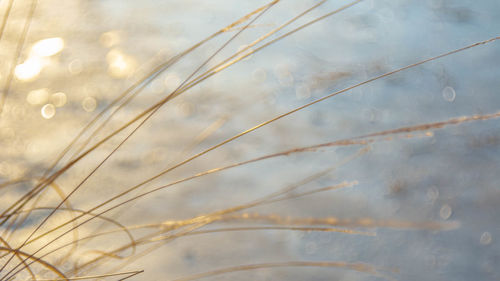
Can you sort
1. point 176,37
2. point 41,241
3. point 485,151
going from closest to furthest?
point 41,241
point 485,151
point 176,37

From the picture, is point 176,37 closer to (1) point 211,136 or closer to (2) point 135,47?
(2) point 135,47

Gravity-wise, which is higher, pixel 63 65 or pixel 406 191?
pixel 63 65

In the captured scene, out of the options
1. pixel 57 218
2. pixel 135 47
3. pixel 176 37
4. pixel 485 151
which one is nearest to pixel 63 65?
pixel 135 47

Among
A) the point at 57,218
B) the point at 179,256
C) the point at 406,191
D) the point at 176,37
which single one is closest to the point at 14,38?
the point at 176,37

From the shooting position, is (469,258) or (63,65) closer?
(469,258)

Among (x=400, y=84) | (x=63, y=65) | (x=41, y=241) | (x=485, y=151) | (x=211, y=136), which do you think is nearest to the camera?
(x=41, y=241)

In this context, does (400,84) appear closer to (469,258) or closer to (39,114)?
(469,258)

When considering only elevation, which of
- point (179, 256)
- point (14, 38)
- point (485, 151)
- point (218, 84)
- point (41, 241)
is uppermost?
point (14, 38)
